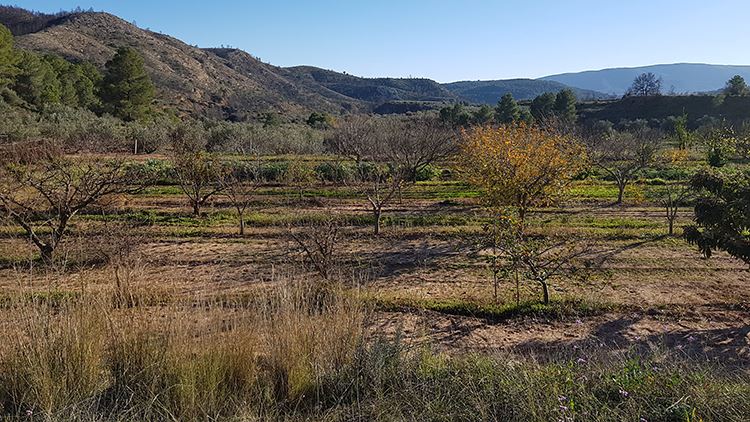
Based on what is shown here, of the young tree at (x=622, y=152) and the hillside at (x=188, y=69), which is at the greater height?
the hillside at (x=188, y=69)

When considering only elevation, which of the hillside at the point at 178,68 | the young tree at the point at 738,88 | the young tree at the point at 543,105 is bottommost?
the young tree at the point at 543,105

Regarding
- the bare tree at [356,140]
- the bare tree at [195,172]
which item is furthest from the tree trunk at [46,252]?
the bare tree at [356,140]

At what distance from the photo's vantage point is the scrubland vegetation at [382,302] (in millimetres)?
3828

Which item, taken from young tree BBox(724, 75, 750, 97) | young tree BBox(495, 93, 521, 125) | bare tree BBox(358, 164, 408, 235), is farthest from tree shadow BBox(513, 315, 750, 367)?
young tree BBox(724, 75, 750, 97)

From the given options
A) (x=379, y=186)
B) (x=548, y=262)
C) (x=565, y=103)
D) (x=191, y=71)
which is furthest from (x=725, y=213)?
(x=191, y=71)

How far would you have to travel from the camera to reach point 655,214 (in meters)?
20.6

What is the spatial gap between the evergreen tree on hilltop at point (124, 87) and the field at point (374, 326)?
3934 cm

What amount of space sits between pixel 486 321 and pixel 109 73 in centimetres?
5783

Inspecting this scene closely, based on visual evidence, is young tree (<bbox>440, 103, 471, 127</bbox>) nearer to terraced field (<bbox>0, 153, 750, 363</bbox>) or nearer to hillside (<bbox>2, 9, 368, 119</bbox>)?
hillside (<bbox>2, 9, 368, 119</bbox>)

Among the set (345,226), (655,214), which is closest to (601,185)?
(655,214)

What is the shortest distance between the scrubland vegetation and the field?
0.10 feet

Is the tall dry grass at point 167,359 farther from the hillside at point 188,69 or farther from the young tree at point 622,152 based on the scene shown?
the hillside at point 188,69

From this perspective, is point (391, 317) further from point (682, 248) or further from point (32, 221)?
point (32, 221)

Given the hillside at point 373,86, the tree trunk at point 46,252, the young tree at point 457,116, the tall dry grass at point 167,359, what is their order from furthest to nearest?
the hillside at point 373,86 < the young tree at point 457,116 < the tree trunk at point 46,252 < the tall dry grass at point 167,359
